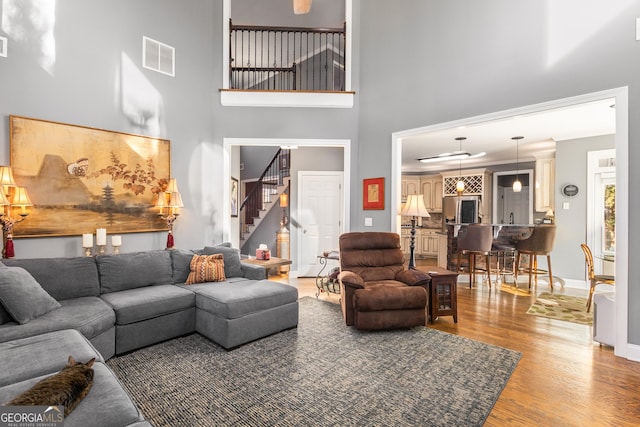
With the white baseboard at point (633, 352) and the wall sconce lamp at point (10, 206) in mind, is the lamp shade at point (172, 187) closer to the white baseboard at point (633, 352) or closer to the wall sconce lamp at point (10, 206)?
the wall sconce lamp at point (10, 206)

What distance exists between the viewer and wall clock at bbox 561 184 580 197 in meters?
5.73

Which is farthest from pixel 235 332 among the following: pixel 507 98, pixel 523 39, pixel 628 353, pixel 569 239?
pixel 569 239

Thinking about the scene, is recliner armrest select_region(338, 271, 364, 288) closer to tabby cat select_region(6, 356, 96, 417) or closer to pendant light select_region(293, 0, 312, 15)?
tabby cat select_region(6, 356, 96, 417)

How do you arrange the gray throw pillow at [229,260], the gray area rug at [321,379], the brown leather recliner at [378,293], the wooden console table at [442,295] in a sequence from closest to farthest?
the gray area rug at [321,379]
the brown leather recliner at [378,293]
the wooden console table at [442,295]
the gray throw pillow at [229,260]

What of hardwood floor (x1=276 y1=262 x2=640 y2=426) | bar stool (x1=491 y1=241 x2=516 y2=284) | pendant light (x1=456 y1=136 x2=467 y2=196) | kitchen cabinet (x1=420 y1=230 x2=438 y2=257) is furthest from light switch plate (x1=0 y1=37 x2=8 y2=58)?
kitchen cabinet (x1=420 y1=230 x2=438 y2=257)

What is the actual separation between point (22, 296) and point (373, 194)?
390cm

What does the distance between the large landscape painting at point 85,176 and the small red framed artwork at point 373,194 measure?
2.75m

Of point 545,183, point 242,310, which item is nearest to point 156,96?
point 242,310

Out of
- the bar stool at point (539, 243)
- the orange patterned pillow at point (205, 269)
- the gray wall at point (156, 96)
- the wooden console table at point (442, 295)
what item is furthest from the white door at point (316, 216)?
the bar stool at point (539, 243)

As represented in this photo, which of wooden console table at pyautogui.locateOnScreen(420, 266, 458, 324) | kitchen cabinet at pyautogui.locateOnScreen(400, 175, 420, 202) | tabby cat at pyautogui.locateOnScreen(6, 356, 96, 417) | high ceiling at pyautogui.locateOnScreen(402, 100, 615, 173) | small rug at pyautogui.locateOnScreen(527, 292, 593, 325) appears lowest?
small rug at pyautogui.locateOnScreen(527, 292, 593, 325)

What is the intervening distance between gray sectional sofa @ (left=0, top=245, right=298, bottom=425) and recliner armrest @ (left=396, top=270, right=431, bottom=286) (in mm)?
1282

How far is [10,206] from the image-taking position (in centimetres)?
302

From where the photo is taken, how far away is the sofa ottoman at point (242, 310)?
9.56 ft

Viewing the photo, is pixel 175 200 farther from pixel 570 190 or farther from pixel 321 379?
pixel 570 190
